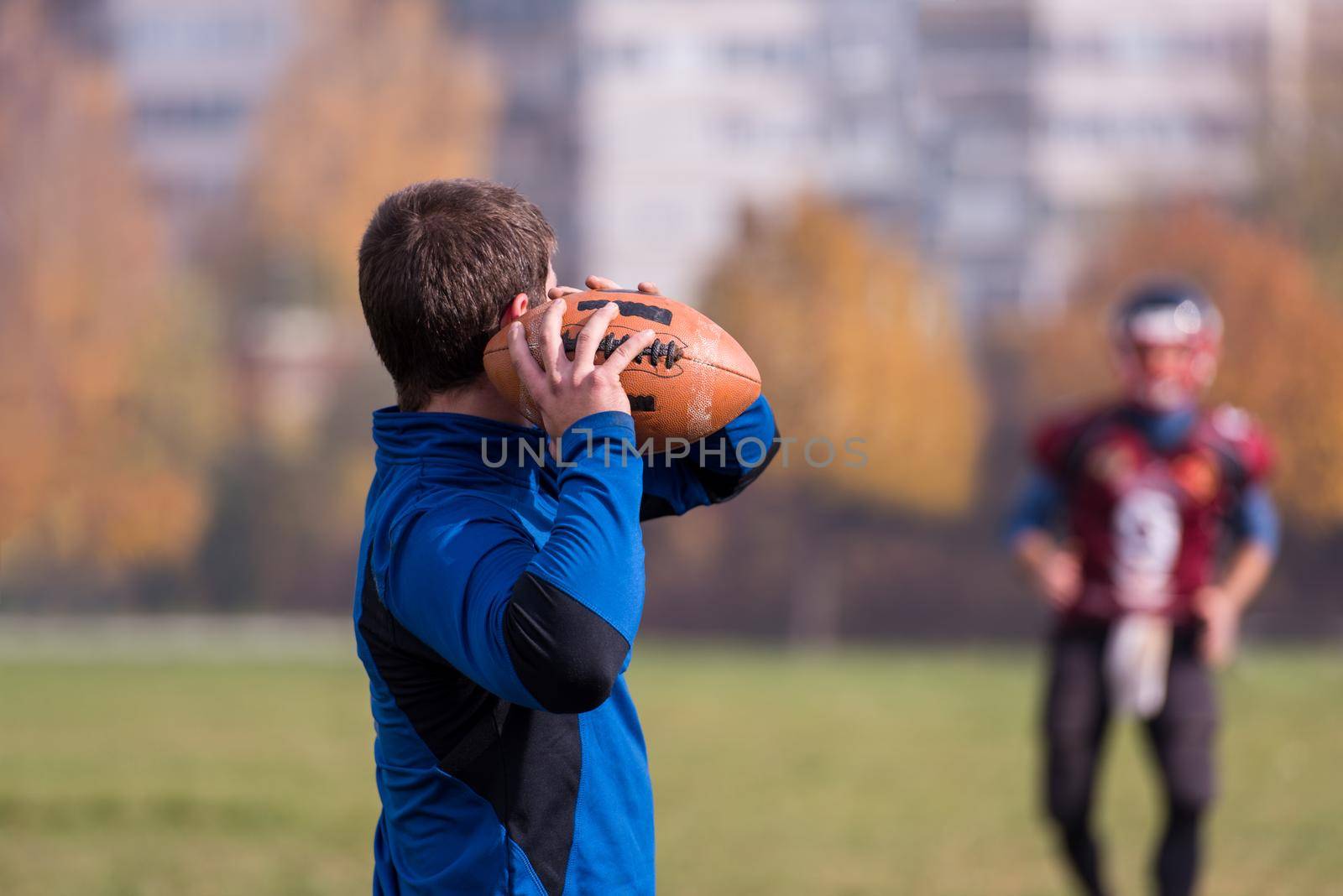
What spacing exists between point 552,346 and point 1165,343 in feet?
12.5

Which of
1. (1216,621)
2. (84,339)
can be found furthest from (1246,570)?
(84,339)

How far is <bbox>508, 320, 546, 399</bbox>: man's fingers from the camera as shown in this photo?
1.99 metres

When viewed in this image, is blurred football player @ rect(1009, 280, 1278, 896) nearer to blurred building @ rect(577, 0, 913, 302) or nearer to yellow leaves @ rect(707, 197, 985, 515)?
yellow leaves @ rect(707, 197, 985, 515)

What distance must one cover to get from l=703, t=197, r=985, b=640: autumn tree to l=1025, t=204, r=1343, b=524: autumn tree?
2424 mm

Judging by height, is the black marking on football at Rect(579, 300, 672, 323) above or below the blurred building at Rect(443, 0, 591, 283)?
below

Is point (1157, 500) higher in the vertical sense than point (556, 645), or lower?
lower

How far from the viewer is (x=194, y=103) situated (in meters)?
47.4

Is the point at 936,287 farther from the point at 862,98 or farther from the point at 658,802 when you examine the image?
the point at 658,802

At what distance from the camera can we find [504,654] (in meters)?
1.86

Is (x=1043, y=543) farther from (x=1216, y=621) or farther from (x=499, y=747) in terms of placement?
(x=499, y=747)

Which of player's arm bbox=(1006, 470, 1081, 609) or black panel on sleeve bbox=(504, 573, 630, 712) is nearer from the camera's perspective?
black panel on sleeve bbox=(504, 573, 630, 712)

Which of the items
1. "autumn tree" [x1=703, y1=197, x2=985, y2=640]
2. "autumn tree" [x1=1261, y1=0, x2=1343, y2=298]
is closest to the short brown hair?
"autumn tree" [x1=703, y1=197, x2=985, y2=640]

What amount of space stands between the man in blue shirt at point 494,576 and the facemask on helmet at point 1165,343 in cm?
356

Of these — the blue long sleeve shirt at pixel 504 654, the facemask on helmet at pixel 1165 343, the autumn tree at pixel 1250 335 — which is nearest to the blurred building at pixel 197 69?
the autumn tree at pixel 1250 335
